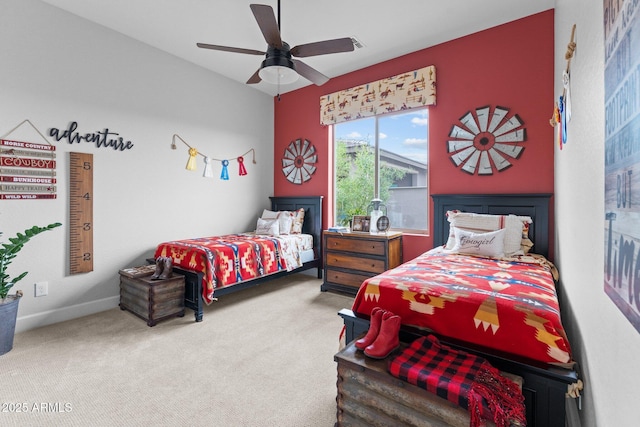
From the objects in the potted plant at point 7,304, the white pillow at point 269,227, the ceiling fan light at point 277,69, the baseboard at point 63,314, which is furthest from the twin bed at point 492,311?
the baseboard at point 63,314

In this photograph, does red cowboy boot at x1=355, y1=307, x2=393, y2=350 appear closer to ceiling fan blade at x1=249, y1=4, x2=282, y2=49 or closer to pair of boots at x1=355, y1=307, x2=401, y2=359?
pair of boots at x1=355, y1=307, x2=401, y2=359

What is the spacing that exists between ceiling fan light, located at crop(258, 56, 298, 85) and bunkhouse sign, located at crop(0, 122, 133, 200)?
2.07 metres

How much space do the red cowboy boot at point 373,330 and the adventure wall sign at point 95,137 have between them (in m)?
3.25

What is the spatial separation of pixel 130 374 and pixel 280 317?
131 centimetres

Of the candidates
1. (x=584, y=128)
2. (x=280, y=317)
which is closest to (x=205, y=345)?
(x=280, y=317)

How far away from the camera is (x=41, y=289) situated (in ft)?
9.25

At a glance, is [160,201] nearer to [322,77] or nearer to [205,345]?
[205,345]

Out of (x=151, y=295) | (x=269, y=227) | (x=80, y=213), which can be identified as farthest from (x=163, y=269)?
(x=269, y=227)

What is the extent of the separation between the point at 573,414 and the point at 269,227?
11.5 feet

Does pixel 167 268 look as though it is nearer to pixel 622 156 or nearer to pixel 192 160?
pixel 192 160

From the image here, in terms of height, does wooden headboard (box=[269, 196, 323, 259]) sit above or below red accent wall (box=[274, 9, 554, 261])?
below

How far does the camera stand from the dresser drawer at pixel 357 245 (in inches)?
137

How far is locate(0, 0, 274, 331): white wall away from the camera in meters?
2.74

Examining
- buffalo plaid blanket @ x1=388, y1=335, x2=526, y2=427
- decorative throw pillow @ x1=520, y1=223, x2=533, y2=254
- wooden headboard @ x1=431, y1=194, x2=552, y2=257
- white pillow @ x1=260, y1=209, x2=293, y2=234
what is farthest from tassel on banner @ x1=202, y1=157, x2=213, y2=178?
decorative throw pillow @ x1=520, y1=223, x2=533, y2=254
